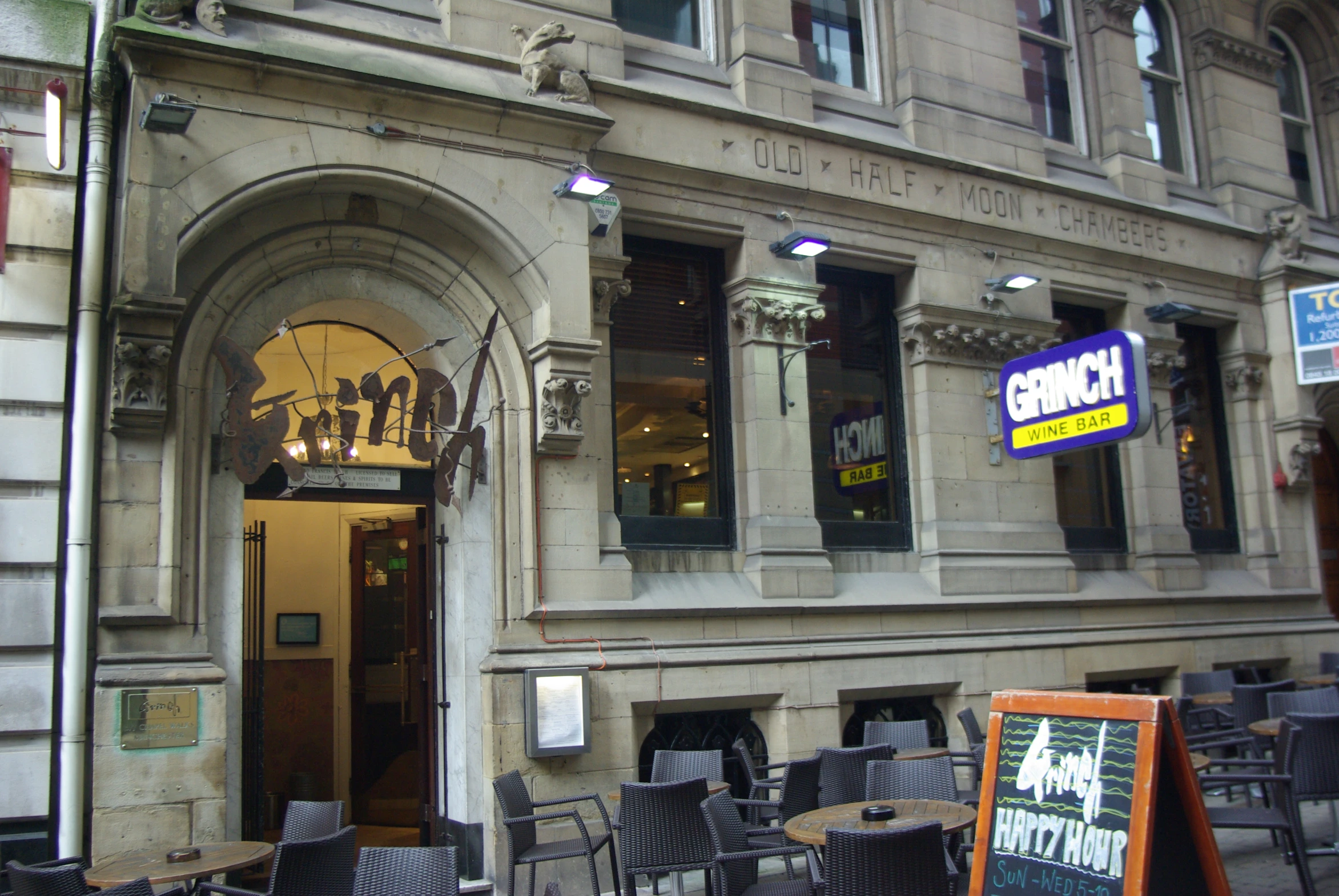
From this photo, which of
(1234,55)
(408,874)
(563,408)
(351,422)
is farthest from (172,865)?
(1234,55)

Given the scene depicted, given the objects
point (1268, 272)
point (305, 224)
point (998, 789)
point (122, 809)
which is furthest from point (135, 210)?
point (1268, 272)

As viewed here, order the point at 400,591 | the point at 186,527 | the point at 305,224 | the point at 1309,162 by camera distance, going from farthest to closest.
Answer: the point at 1309,162
the point at 400,591
the point at 305,224
the point at 186,527

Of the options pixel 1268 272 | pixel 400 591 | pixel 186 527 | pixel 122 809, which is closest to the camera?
pixel 122 809

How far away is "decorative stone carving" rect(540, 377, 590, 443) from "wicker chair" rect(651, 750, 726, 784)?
2.76 m

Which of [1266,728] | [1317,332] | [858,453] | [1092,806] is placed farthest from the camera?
[1317,332]

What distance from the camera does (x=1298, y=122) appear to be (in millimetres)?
18109

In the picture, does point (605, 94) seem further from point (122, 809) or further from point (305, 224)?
point (122, 809)

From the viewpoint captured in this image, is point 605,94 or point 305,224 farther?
point 605,94

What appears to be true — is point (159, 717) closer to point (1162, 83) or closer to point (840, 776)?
point (840, 776)

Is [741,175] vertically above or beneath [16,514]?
above

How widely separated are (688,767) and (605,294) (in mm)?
4307

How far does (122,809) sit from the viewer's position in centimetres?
781

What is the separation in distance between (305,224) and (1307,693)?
981 cm

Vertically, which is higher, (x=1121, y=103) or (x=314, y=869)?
(x=1121, y=103)
